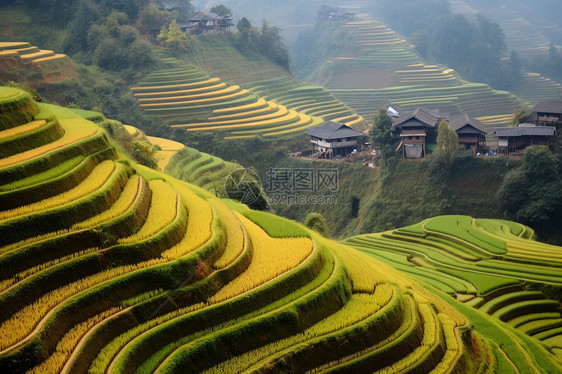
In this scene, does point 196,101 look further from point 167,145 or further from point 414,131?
point 414,131

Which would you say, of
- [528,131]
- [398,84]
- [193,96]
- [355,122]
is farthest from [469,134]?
[398,84]

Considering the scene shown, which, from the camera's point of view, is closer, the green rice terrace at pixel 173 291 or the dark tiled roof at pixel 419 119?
the green rice terrace at pixel 173 291

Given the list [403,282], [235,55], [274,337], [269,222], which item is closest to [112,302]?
[274,337]

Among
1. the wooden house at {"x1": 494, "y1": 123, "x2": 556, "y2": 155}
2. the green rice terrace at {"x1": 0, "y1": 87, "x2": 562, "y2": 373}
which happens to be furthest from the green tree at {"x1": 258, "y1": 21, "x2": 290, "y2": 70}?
the green rice terrace at {"x1": 0, "y1": 87, "x2": 562, "y2": 373}

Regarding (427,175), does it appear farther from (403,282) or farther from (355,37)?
(355,37)

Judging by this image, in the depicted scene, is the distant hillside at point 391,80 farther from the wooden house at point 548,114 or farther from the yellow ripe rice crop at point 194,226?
the yellow ripe rice crop at point 194,226

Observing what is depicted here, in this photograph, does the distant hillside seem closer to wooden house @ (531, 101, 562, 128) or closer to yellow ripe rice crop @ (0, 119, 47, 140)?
wooden house @ (531, 101, 562, 128)

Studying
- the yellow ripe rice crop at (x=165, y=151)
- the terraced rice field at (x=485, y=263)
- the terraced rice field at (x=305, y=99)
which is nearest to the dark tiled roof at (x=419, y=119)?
the terraced rice field at (x=485, y=263)
